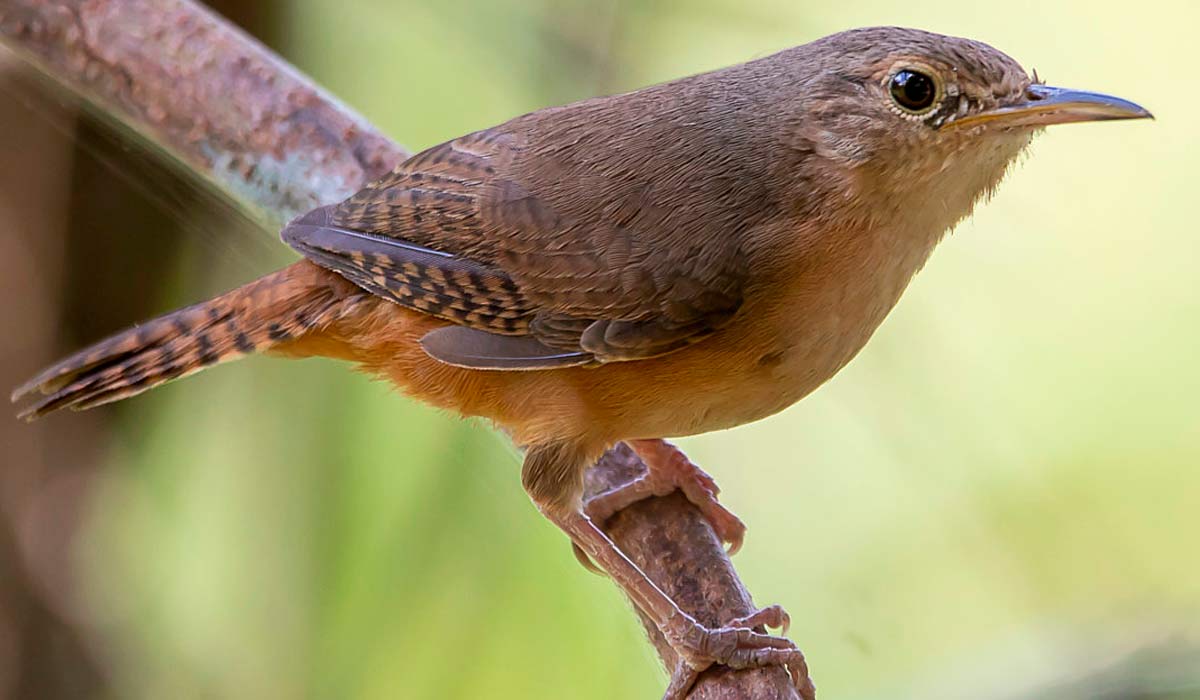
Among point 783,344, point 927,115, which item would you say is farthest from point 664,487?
point 927,115

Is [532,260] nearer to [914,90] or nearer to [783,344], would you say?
[783,344]

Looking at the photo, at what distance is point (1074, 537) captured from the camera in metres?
2.97

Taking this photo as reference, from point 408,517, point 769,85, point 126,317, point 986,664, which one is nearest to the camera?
point 769,85

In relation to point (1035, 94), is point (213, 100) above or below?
above

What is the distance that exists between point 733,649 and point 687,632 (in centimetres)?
10

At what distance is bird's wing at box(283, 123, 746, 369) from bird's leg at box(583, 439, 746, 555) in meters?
0.53

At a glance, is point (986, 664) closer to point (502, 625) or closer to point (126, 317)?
point (502, 625)

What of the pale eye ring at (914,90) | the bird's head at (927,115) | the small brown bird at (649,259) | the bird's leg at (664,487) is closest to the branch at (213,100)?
the bird's leg at (664,487)

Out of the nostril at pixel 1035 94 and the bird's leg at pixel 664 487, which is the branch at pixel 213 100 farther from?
the nostril at pixel 1035 94

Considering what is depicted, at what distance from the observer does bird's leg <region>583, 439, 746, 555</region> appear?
9.06 feet

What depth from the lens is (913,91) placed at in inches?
85.2

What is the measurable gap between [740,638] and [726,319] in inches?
25.0

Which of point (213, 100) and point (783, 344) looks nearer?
point (783, 344)

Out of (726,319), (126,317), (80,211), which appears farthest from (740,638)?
(80,211)
